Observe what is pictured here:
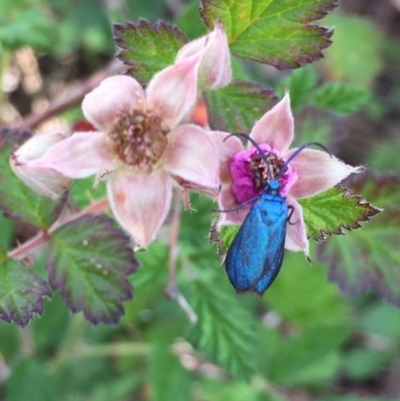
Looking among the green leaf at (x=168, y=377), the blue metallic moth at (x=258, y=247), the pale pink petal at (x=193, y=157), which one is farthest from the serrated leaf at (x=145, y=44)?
the green leaf at (x=168, y=377)

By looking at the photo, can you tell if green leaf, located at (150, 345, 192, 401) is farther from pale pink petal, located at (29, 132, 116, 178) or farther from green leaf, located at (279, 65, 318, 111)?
pale pink petal, located at (29, 132, 116, 178)

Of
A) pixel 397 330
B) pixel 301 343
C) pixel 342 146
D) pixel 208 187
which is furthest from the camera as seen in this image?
pixel 342 146

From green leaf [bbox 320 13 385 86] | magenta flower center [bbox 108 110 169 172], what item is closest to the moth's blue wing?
magenta flower center [bbox 108 110 169 172]

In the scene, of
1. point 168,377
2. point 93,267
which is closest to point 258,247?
point 93,267

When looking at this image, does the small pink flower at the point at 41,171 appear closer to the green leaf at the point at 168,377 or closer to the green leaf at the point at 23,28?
the green leaf at the point at 23,28

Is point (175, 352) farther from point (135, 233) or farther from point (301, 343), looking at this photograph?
point (135, 233)

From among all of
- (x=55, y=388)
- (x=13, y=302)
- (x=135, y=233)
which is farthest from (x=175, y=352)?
(x=135, y=233)
